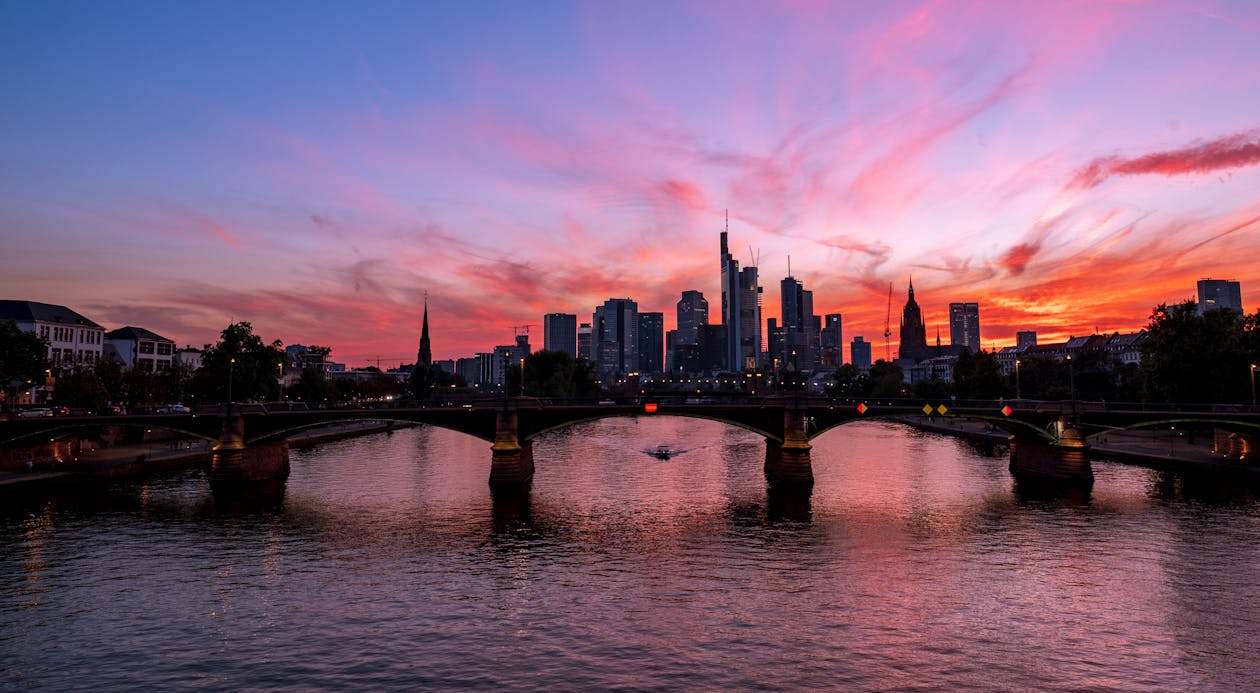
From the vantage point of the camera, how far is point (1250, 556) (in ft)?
144

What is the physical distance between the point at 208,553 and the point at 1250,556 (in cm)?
6598

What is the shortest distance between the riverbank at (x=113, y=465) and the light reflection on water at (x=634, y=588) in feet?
23.3

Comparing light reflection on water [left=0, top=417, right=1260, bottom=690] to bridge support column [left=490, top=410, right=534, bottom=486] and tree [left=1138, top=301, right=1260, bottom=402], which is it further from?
tree [left=1138, top=301, right=1260, bottom=402]

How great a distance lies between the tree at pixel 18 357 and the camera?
8838 centimetres

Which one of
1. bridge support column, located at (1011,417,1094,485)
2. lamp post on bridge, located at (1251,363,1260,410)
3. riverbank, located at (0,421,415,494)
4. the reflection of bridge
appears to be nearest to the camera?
riverbank, located at (0,421,415,494)

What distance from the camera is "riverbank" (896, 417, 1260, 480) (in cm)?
7703

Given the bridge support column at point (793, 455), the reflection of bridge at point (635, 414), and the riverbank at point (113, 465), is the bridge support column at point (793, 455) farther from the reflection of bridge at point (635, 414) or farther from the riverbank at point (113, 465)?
the riverbank at point (113, 465)

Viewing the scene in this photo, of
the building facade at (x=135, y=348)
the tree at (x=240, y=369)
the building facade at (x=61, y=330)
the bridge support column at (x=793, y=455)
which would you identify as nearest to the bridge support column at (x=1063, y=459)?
the bridge support column at (x=793, y=455)

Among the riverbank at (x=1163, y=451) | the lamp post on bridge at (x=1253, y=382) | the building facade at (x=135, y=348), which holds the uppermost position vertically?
the building facade at (x=135, y=348)

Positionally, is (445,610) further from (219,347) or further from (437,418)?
(219,347)

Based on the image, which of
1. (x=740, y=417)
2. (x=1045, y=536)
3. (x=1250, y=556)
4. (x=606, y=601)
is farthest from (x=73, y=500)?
(x=1250, y=556)

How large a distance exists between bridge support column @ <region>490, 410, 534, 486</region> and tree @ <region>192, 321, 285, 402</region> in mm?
61812

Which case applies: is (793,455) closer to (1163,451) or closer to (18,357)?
(1163,451)

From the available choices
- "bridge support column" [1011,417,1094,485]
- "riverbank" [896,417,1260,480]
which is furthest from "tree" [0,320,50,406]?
"riverbank" [896,417,1260,480]
